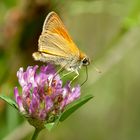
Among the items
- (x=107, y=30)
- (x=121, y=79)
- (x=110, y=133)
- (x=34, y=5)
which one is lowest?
(x=110, y=133)

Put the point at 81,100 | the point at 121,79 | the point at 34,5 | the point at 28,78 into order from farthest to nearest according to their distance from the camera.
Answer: the point at 121,79, the point at 34,5, the point at 28,78, the point at 81,100

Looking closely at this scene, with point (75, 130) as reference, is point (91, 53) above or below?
above

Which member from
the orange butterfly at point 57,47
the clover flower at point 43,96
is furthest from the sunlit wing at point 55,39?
the clover flower at point 43,96

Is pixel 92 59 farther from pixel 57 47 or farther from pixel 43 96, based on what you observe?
pixel 43 96

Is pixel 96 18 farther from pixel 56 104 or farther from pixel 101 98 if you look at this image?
pixel 56 104

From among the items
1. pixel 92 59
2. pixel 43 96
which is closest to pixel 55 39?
pixel 43 96

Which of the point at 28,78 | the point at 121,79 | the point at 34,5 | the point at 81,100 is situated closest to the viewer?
the point at 81,100

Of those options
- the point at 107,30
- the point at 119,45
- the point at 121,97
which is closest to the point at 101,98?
the point at 121,97
